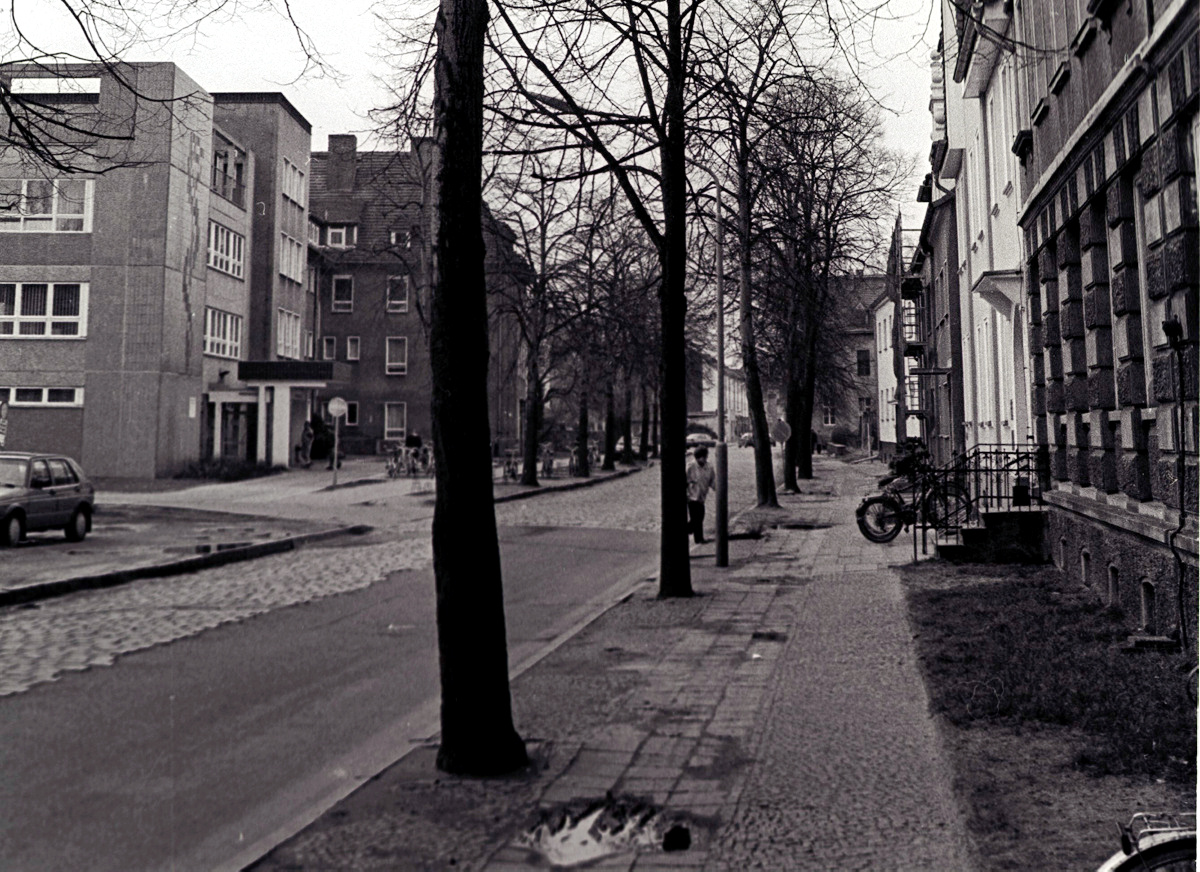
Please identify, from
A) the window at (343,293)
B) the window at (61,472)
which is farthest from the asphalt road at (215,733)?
the window at (343,293)

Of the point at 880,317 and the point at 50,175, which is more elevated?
the point at 880,317

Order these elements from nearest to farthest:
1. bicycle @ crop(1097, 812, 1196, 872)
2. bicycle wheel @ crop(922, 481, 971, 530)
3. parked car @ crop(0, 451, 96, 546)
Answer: bicycle @ crop(1097, 812, 1196, 872), bicycle wheel @ crop(922, 481, 971, 530), parked car @ crop(0, 451, 96, 546)

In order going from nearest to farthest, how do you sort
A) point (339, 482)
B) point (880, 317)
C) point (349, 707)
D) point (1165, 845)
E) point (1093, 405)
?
point (1165, 845), point (349, 707), point (1093, 405), point (339, 482), point (880, 317)

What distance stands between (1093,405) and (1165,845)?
864cm

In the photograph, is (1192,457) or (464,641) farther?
(1192,457)

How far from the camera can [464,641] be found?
536 cm

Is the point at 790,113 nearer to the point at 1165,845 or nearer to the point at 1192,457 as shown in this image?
the point at 1192,457

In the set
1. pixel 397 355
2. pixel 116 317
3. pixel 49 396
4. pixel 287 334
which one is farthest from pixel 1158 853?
pixel 397 355

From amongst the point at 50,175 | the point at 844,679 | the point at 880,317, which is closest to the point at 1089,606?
the point at 844,679

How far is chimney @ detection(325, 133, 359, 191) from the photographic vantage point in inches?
2569

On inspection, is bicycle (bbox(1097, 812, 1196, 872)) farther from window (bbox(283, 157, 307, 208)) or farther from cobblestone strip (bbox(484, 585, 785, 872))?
window (bbox(283, 157, 307, 208))

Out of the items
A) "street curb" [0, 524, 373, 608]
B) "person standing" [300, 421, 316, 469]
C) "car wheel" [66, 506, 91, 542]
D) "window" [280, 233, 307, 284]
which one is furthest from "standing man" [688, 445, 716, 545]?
"window" [280, 233, 307, 284]

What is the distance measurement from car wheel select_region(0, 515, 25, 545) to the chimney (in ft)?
165

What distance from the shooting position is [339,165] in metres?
66.2
